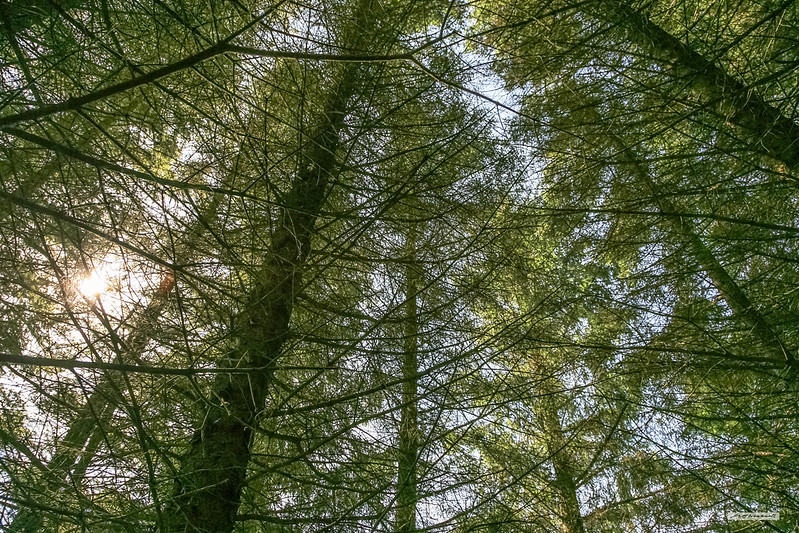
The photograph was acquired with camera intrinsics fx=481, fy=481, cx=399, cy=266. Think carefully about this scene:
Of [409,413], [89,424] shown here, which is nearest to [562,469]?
[409,413]

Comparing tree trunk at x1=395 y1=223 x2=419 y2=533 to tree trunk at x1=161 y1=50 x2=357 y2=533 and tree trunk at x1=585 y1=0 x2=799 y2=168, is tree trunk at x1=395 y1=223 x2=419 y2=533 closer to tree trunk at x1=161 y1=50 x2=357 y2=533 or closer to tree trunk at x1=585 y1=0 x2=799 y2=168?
tree trunk at x1=161 y1=50 x2=357 y2=533

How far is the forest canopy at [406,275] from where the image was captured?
2420 mm

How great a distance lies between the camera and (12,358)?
1256 millimetres

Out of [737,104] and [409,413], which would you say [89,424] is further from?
[737,104]

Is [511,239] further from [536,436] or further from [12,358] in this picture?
[12,358]

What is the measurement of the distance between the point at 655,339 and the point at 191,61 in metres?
3.41

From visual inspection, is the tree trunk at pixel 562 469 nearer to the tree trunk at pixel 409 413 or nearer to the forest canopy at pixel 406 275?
the forest canopy at pixel 406 275

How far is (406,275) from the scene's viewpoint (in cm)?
321

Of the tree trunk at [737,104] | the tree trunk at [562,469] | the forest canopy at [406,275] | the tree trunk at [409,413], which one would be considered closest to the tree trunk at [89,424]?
the forest canopy at [406,275]

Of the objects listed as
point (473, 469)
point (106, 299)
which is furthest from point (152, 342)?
point (473, 469)

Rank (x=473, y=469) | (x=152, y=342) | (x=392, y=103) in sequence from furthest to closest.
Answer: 1. (x=392, y=103)
2. (x=473, y=469)
3. (x=152, y=342)

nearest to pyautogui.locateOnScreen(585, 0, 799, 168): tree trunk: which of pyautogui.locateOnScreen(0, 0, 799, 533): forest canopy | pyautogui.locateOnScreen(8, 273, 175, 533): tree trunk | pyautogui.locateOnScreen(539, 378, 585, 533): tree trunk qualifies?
pyautogui.locateOnScreen(0, 0, 799, 533): forest canopy

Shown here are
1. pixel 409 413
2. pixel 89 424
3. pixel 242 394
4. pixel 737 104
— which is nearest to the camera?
pixel 242 394

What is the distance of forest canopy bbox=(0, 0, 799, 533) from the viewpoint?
2.42 m
